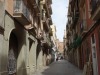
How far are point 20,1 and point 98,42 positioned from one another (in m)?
5.79

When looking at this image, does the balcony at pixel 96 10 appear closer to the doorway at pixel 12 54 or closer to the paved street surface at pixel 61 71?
the doorway at pixel 12 54

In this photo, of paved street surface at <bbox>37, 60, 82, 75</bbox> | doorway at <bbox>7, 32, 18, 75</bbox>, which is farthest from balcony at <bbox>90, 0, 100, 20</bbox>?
paved street surface at <bbox>37, 60, 82, 75</bbox>

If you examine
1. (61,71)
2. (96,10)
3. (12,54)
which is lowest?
(61,71)

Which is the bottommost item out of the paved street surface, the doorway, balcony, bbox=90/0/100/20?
the paved street surface

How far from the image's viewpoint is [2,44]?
435 inches

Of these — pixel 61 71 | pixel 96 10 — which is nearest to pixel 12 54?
pixel 96 10

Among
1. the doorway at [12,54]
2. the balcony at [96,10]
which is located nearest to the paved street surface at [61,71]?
the doorway at [12,54]

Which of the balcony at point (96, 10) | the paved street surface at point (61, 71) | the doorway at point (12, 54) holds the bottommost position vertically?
the paved street surface at point (61, 71)

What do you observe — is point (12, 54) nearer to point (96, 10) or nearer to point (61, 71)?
point (96, 10)

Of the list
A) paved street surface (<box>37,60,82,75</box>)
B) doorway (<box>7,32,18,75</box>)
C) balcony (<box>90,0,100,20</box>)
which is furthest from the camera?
paved street surface (<box>37,60,82,75</box>)

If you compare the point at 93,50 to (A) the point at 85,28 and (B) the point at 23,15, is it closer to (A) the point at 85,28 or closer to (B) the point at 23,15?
(A) the point at 85,28

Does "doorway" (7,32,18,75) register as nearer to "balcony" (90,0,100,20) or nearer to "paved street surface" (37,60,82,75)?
"paved street surface" (37,60,82,75)

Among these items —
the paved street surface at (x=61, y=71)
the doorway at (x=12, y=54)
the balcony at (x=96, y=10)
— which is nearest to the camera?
the balcony at (x=96, y=10)

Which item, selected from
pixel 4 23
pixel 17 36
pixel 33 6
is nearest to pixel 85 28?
pixel 33 6
